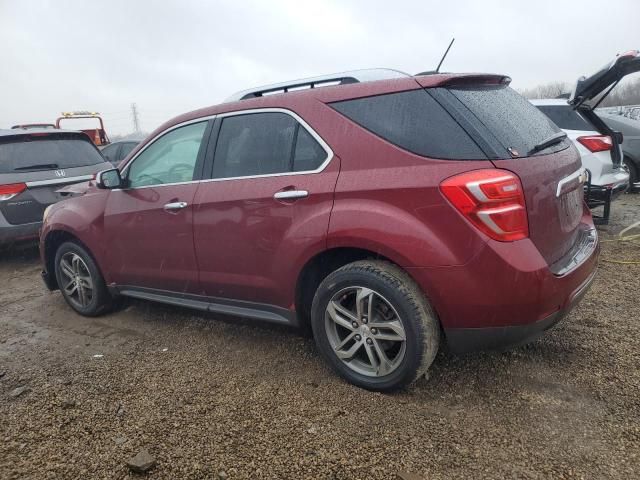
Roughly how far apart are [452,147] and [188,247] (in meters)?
1.91

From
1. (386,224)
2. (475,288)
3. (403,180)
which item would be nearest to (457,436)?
(475,288)

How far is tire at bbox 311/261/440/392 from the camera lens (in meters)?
2.40

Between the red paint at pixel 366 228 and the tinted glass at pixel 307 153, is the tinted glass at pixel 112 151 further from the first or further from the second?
the tinted glass at pixel 307 153

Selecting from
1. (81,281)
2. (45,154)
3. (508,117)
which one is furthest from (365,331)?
(45,154)

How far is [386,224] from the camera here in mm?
2408

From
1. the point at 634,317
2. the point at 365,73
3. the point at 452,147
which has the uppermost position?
the point at 365,73

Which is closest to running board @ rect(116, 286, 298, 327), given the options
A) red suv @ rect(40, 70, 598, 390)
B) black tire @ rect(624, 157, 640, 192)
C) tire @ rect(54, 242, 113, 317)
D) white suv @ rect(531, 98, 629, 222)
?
red suv @ rect(40, 70, 598, 390)

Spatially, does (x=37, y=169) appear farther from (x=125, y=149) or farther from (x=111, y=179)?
(x=125, y=149)

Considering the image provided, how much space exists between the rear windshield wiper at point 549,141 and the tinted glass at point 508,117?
16 mm

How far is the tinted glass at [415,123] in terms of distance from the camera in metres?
2.33

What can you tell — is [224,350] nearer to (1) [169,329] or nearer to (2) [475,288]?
(1) [169,329]

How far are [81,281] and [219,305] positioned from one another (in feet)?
5.47

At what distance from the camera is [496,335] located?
2322 mm

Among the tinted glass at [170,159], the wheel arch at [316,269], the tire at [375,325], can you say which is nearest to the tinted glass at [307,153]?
the wheel arch at [316,269]
